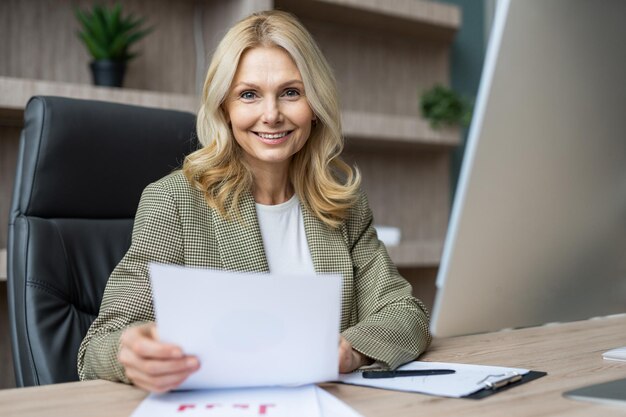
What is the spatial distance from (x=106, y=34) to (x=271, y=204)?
1.19m

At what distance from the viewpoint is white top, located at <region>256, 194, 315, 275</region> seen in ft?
4.38

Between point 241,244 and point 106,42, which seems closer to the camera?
point 241,244

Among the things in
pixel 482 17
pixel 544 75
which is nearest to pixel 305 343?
pixel 544 75

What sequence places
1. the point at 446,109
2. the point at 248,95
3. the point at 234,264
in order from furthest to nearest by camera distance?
the point at 446,109 → the point at 248,95 → the point at 234,264

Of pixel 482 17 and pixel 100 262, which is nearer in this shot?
pixel 100 262

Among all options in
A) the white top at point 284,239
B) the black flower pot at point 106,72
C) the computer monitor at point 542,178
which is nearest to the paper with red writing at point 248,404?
the computer monitor at point 542,178

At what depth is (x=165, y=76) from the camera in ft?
8.69

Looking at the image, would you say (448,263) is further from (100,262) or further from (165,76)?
(165,76)

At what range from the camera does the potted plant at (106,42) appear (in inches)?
89.9

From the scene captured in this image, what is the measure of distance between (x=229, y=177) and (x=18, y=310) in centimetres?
45

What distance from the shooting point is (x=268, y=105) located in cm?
131

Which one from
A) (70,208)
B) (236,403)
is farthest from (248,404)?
(70,208)

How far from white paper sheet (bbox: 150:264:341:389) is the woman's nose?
0.59 m

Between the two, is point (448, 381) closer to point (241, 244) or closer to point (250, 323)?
point (250, 323)
